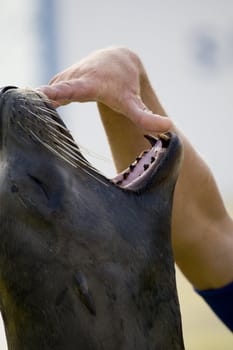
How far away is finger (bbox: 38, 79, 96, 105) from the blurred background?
3.21 m

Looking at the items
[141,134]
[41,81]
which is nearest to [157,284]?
[141,134]

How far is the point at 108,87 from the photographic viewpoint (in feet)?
7.97

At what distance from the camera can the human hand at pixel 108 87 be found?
7.48 feet

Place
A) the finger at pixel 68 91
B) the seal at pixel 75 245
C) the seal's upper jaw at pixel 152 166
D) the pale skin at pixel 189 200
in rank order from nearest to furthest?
the seal at pixel 75 245, the seal's upper jaw at pixel 152 166, the finger at pixel 68 91, the pale skin at pixel 189 200

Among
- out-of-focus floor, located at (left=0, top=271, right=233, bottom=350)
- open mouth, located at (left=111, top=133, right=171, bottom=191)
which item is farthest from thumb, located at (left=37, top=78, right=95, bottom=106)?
out-of-focus floor, located at (left=0, top=271, right=233, bottom=350)

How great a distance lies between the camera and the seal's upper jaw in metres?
2.03

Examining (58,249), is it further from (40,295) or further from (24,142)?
(24,142)

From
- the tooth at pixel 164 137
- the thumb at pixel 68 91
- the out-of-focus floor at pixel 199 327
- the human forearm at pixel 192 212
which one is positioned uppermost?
the thumb at pixel 68 91

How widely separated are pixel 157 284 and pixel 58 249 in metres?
0.21

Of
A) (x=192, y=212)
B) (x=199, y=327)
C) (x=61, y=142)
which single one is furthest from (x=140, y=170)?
(x=199, y=327)

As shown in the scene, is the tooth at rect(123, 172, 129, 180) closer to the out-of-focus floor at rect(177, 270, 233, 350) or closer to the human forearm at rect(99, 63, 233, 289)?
the human forearm at rect(99, 63, 233, 289)

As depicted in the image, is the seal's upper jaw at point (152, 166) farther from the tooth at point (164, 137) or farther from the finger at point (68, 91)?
the finger at point (68, 91)

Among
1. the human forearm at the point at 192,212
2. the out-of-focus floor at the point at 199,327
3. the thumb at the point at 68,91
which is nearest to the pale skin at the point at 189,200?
the human forearm at the point at 192,212

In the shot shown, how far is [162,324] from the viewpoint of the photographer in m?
1.99
